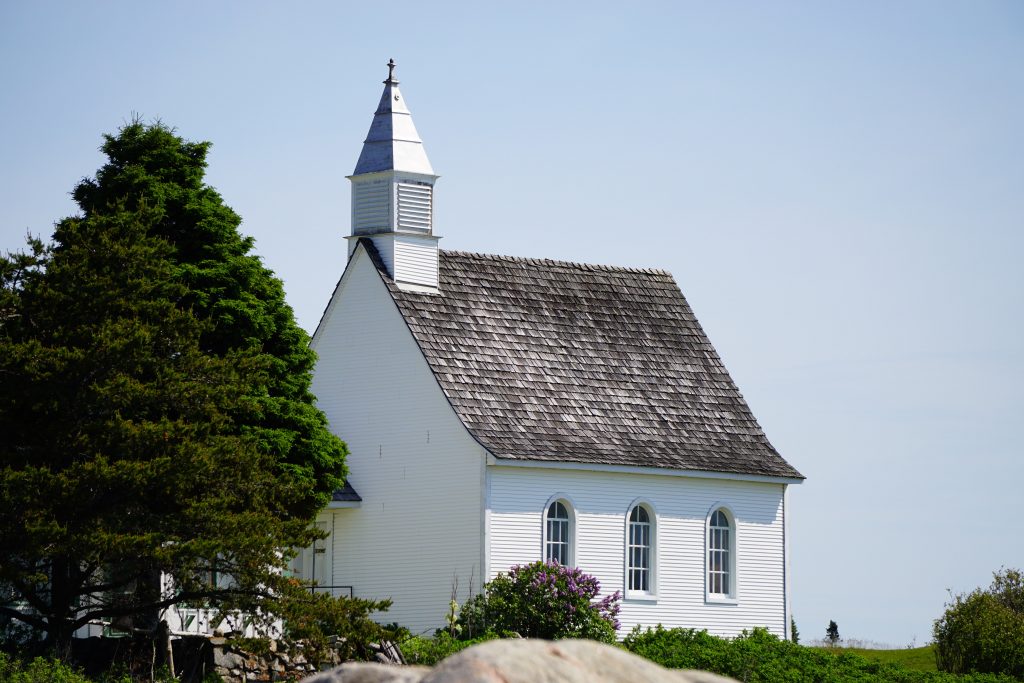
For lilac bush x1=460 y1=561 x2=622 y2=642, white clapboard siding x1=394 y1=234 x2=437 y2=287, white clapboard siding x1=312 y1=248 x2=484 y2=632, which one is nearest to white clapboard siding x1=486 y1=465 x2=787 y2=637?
white clapboard siding x1=312 y1=248 x2=484 y2=632

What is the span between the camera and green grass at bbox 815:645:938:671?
41.2 m

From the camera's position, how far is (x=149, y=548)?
78.1 ft

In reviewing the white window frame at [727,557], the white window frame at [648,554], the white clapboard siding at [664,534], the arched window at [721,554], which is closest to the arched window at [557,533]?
the white clapboard siding at [664,534]

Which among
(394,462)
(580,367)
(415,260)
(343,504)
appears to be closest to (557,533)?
(394,462)

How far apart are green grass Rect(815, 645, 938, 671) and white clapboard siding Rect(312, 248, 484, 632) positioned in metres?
11.4

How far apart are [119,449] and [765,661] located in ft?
45.2

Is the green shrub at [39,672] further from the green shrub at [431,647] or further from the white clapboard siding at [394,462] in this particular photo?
the white clapboard siding at [394,462]

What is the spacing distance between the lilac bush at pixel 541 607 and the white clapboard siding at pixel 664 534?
1.40 m

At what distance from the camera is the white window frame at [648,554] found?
37125 mm

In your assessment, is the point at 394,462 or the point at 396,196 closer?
the point at 394,462

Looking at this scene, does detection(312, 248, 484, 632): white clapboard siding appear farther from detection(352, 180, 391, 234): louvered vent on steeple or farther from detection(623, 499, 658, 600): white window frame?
detection(623, 499, 658, 600): white window frame

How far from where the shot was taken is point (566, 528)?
3656 cm

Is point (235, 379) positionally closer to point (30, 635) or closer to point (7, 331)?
point (7, 331)

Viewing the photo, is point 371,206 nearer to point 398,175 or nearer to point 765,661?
point 398,175
